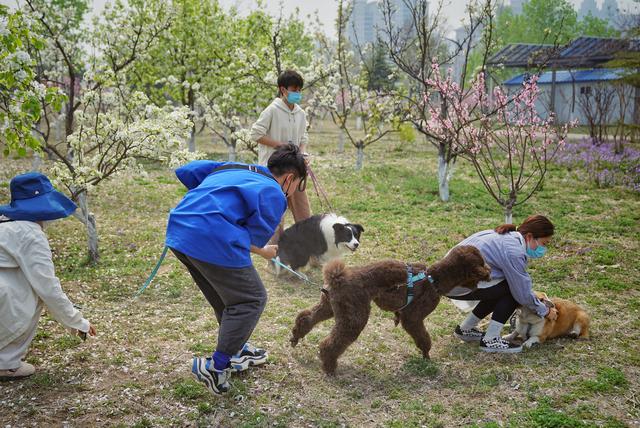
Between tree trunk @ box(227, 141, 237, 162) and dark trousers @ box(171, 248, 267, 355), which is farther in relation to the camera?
tree trunk @ box(227, 141, 237, 162)

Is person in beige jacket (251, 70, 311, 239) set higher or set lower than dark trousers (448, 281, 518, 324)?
higher

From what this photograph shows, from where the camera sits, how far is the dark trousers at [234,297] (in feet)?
10.6

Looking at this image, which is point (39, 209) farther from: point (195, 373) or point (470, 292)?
point (470, 292)

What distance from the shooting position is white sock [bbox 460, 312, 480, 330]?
4.49 meters

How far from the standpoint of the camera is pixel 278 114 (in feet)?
19.4

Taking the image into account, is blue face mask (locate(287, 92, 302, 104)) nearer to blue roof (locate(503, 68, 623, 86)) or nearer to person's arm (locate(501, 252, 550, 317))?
person's arm (locate(501, 252, 550, 317))

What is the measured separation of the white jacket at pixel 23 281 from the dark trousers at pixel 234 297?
952 millimetres

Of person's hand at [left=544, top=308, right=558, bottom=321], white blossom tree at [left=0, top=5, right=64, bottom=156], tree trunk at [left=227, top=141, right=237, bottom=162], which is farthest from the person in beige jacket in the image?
tree trunk at [left=227, top=141, right=237, bottom=162]

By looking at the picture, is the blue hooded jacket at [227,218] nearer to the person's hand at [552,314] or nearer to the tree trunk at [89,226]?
the person's hand at [552,314]

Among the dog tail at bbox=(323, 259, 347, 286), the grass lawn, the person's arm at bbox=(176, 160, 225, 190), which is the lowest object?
the grass lawn

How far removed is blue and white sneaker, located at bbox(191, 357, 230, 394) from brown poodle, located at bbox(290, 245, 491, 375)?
76 cm

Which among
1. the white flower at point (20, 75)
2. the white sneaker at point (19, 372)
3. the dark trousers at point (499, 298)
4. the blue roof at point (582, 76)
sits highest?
the blue roof at point (582, 76)

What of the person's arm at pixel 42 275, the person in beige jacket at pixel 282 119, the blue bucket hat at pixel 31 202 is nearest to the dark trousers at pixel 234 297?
the person's arm at pixel 42 275

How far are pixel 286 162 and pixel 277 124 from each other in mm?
2625
